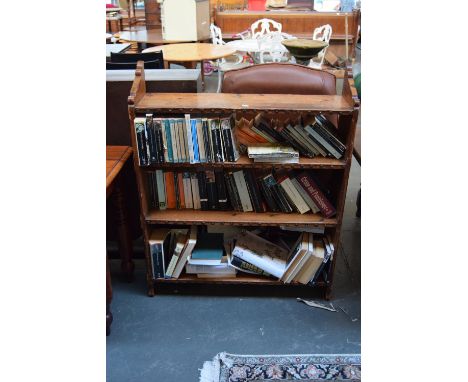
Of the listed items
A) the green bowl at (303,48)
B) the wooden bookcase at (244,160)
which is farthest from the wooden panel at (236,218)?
the green bowl at (303,48)

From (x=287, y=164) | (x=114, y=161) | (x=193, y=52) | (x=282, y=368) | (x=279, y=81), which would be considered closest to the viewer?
(x=282, y=368)

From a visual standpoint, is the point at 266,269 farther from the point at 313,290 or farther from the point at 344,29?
the point at 344,29

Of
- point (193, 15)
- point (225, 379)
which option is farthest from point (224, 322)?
point (193, 15)

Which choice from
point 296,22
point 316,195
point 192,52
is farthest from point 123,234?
point 296,22

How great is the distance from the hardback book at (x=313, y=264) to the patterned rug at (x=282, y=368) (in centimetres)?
40

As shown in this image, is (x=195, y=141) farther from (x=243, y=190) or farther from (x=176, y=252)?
(x=176, y=252)

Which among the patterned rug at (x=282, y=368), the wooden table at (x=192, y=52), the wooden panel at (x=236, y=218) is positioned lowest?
the patterned rug at (x=282, y=368)

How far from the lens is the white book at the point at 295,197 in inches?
82.1

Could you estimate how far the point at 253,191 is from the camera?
6.87ft

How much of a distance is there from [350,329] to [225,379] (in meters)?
0.67

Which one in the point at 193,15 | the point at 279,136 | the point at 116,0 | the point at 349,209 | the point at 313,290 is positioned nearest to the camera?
the point at 279,136

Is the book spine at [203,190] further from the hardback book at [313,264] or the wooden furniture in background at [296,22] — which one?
the wooden furniture in background at [296,22]

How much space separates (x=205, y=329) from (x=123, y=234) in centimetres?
66

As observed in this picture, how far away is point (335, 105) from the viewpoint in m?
1.87
